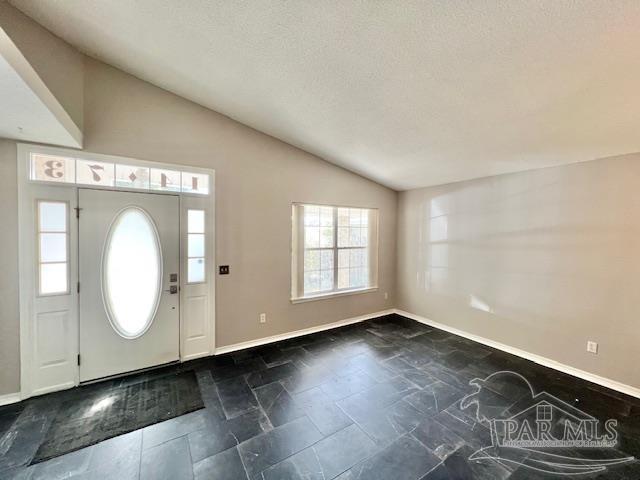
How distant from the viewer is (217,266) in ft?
10.5

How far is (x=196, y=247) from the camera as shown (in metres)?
3.08

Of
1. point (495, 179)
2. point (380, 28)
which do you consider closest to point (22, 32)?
point (380, 28)

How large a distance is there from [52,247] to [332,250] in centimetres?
339

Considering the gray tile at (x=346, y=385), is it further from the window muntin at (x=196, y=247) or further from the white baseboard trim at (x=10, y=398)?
the white baseboard trim at (x=10, y=398)

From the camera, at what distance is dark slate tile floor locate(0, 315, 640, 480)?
5.41 ft

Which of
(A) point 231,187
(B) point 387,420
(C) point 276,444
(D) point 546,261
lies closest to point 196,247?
(A) point 231,187

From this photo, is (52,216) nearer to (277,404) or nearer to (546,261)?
(277,404)

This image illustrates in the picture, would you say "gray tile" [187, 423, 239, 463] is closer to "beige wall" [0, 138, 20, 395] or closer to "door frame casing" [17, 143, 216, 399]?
"door frame casing" [17, 143, 216, 399]

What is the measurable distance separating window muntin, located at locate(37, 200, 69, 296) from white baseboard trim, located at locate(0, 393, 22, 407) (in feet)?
3.02

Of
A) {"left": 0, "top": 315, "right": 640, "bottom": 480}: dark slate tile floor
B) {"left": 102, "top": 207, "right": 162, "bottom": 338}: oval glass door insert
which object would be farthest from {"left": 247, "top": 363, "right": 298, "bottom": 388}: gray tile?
{"left": 102, "top": 207, "right": 162, "bottom": 338}: oval glass door insert

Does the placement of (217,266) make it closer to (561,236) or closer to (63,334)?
(63,334)

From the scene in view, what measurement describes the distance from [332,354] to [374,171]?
9.35ft

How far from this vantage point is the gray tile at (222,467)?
5.22 ft

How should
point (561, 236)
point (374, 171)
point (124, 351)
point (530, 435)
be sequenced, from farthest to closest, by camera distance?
point (374, 171) → point (561, 236) → point (124, 351) → point (530, 435)
